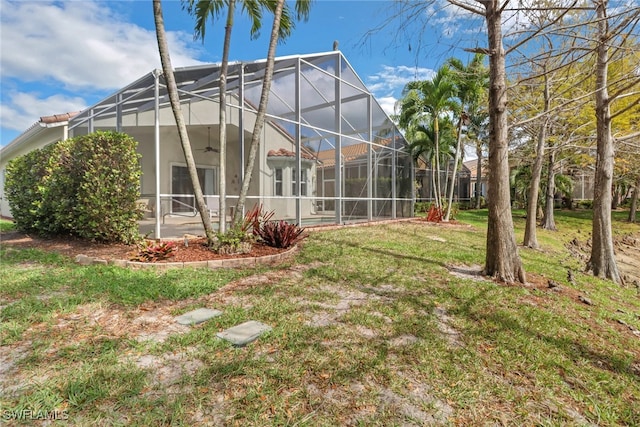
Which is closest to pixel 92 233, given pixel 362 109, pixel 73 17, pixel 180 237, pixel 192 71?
pixel 180 237

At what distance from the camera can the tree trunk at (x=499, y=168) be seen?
493cm

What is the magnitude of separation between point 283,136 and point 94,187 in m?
5.67

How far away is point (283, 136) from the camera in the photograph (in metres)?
Result: 10.0

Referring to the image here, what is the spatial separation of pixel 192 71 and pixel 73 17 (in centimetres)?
256

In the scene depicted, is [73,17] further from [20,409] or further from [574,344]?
[574,344]

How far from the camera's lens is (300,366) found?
2334 mm

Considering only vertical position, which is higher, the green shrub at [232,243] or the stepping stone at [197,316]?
the green shrub at [232,243]

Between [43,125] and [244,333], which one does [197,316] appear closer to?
[244,333]

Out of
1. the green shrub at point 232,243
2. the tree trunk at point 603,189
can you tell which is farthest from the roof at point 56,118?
the tree trunk at point 603,189

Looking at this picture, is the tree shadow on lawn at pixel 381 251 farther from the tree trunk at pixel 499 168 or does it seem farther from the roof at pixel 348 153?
the roof at pixel 348 153

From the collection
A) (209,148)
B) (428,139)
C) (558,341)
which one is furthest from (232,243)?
(428,139)

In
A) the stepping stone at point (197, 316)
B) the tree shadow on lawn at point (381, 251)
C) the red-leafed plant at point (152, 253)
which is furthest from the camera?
the tree shadow on lawn at point (381, 251)

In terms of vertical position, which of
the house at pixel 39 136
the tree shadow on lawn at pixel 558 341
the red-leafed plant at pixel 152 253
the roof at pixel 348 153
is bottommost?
the tree shadow on lawn at pixel 558 341

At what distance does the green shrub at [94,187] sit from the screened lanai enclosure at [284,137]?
2.03m
